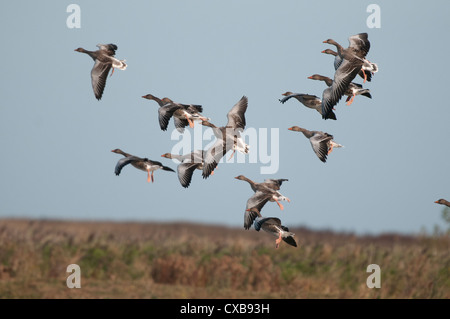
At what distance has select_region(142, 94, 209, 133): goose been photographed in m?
11.6

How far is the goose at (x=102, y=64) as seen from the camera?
13.0 m

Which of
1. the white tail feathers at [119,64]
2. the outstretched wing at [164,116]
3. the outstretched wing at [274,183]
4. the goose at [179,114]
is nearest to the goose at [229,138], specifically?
the goose at [179,114]

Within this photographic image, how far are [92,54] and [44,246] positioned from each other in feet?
73.4

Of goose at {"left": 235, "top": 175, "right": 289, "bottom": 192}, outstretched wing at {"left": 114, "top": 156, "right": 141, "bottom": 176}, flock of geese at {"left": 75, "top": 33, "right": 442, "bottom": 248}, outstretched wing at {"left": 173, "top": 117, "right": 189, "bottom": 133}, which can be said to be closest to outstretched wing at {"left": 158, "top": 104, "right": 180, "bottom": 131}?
flock of geese at {"left": 75, "top": 33, "right": 442, "bottom": 248}

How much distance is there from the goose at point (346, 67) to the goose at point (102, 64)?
13.0 ft

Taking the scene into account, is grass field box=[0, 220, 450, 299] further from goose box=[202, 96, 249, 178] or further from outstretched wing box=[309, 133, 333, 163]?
outstretched wing box=[309, 133, 333, 163]

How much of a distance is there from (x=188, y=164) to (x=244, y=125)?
162 centimetres

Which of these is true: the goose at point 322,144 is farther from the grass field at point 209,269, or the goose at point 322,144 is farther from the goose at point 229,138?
the grass field at point 209,269

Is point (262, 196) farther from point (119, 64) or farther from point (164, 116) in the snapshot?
point (119, 64)

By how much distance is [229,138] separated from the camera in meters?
11.8

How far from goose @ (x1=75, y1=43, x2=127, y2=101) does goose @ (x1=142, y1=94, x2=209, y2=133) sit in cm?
112

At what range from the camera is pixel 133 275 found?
3247 cm

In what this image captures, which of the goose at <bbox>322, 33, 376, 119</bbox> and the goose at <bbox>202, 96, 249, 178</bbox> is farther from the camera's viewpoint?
the goose at <bbox>202, 96, 249, 178</bbox>

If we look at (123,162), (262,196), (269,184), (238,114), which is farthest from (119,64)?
(262,196)
